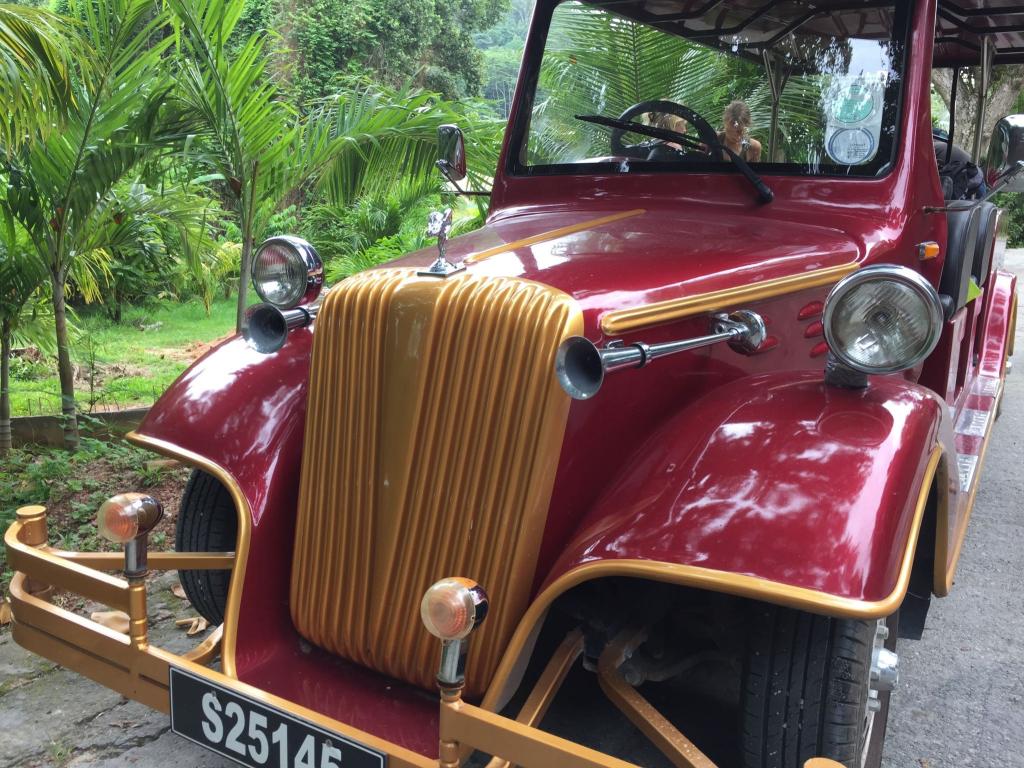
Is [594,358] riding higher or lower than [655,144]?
lower

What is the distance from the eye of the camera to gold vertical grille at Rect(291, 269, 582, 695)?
6.22 feet

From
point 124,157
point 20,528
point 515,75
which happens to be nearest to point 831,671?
point 20,528

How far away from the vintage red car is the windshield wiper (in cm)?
10

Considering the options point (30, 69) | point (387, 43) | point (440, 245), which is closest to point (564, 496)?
point (440, 245)

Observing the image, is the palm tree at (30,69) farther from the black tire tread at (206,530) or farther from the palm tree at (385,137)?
the black tire tread at (206,530)

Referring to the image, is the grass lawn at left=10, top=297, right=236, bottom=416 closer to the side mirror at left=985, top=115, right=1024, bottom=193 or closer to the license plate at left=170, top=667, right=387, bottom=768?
the license plate at left=170, top=667, right=387, bottom=768

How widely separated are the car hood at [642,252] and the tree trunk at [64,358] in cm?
258

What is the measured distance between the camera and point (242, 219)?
15.8 ft

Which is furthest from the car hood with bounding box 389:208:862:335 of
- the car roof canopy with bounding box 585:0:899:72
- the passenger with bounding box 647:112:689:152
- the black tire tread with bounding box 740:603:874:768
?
the black tire tread with bounding box 740:603:874:768

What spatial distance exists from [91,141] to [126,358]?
4566 millimetres

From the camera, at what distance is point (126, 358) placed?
8.39 metres

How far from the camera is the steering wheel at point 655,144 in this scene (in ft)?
9.91

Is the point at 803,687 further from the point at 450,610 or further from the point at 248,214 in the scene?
Result: the point at 248,214

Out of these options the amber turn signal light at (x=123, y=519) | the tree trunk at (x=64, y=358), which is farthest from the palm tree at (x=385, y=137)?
the amber turn signal light at (x=123, y=519)
